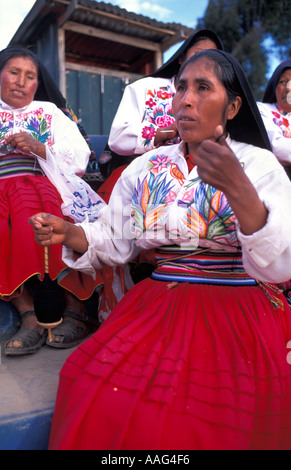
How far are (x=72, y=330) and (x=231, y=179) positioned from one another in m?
1.32

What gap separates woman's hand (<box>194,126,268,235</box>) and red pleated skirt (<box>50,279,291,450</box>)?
1.20 feet

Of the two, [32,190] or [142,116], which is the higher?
[142,116]

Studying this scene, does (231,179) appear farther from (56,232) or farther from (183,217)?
(56,232)

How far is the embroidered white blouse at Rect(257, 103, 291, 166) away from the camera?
2883 mm

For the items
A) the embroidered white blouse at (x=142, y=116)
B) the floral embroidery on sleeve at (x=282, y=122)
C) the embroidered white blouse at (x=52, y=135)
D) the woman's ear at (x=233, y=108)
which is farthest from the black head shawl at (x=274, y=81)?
the woman's ear at (x=233, y=108)

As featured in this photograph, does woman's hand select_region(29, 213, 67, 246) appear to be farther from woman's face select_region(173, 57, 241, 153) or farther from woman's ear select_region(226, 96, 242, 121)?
woman's ear select_region(226, 96, 242, 121)

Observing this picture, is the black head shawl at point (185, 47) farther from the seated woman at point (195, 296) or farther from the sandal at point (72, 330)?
the sandal at point (72, 330)

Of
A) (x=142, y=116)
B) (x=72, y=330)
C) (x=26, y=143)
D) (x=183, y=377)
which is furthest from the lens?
(x=142, y=116)

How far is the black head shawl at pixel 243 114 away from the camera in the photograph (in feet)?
4.95

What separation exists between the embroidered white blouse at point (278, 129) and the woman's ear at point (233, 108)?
4.77ft

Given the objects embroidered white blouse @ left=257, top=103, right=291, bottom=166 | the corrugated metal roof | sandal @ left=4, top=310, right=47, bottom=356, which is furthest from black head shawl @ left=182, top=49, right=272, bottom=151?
the corrugated metal roof

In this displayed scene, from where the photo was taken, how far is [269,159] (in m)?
1.42

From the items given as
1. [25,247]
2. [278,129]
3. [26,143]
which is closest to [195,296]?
[25,247]

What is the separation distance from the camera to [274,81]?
10.9 feet
